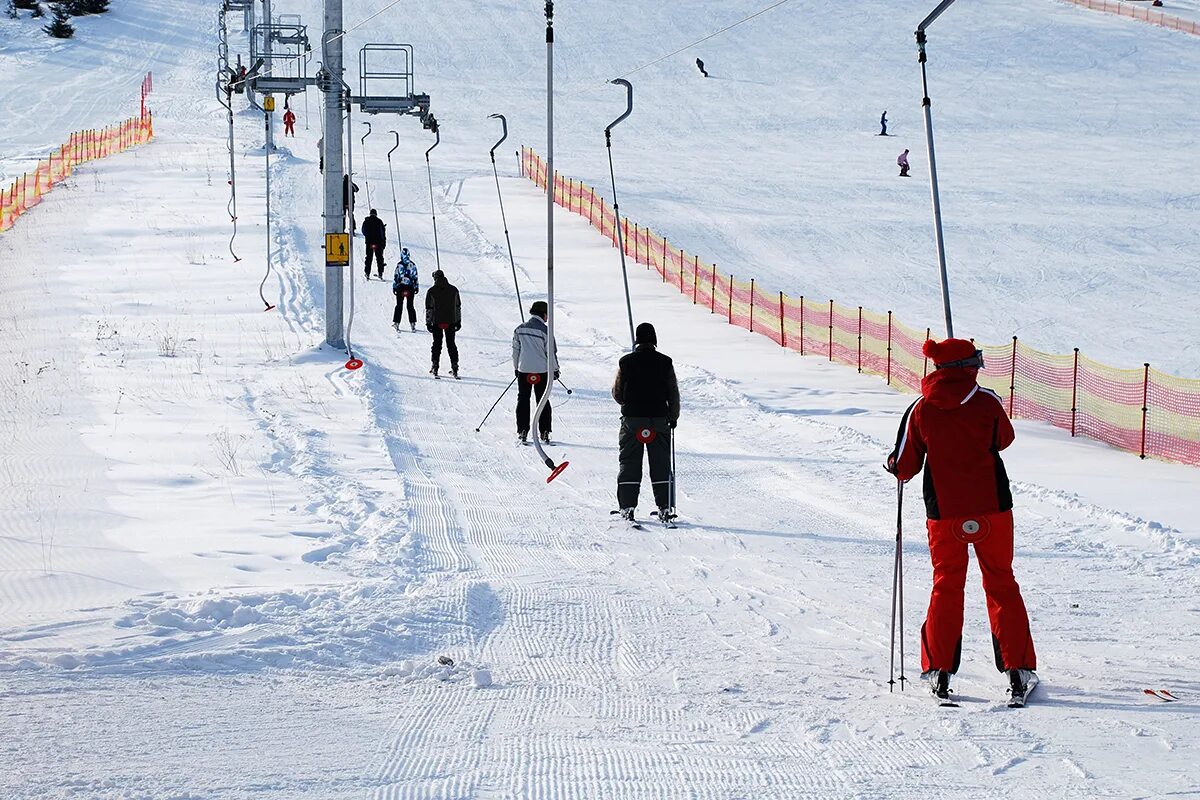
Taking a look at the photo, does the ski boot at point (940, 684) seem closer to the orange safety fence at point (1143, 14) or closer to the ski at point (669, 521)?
the ski at point (669, 521)

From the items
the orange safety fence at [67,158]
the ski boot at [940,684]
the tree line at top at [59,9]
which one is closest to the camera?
the ski boot at [940,684]

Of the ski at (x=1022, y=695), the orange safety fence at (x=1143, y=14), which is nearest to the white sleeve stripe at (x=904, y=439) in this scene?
the ski at (x=1022, y=695)

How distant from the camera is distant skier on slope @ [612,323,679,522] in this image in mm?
11742

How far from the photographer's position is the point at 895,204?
141ft

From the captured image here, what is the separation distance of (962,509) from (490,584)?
358 centimetres

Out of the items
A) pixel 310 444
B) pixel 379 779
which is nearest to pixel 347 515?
pixel 310 444

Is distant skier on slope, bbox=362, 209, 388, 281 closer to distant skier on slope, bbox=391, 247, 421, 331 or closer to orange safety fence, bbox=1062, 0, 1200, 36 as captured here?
distant skier on slope, bbox=391, 247, 421, 331

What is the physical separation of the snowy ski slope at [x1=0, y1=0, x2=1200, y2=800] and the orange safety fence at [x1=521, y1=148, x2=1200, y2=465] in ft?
2.73

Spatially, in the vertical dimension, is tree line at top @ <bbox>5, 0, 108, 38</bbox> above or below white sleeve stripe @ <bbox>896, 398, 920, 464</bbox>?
above

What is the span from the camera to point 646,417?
1184cm

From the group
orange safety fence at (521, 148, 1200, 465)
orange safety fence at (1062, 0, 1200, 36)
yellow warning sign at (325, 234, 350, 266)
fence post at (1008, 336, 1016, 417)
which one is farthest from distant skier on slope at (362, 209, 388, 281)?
orange safety fence at (1062, 0, 1200, 36)

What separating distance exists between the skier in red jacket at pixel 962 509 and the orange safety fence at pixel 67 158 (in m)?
32.5

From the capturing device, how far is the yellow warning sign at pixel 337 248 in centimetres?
1941

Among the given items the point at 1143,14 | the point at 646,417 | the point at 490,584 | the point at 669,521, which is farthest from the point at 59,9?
the point at 490,584
